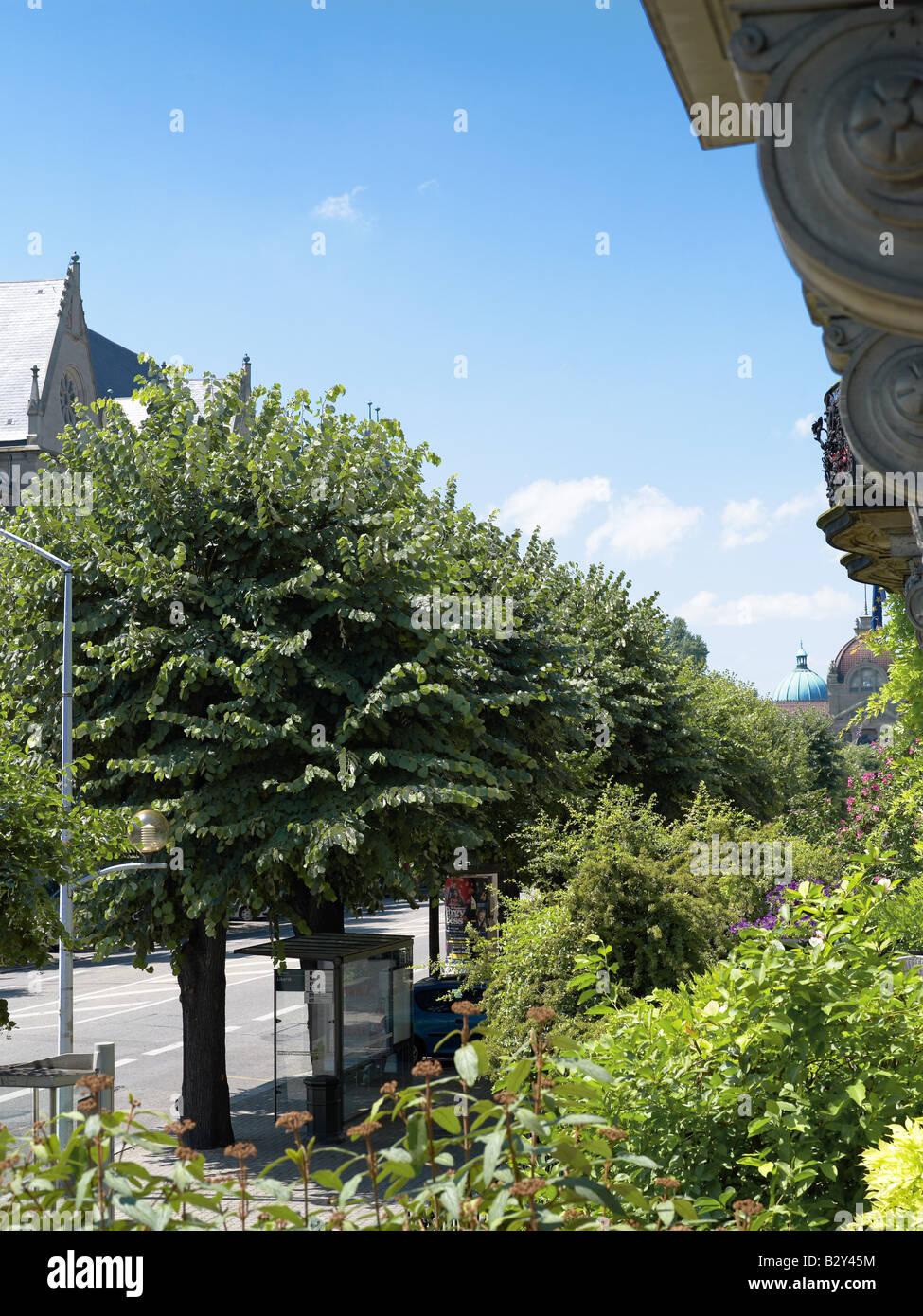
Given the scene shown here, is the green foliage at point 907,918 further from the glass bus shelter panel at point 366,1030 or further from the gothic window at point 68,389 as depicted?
the gothic window at point 68,389

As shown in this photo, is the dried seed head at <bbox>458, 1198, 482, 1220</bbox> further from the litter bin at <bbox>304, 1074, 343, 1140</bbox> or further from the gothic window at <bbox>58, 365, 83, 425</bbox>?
the gothic window at <bbox>58, 365, 83, 425</bbox>

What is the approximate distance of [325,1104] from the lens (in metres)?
16.5

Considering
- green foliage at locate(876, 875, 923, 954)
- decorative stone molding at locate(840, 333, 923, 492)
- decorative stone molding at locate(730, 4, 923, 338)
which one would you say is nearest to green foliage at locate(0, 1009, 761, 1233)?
decorative stone molding at locate(840, 333, 923, 492)

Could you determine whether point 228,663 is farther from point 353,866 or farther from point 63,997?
point 63,997

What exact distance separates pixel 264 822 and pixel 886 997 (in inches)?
385

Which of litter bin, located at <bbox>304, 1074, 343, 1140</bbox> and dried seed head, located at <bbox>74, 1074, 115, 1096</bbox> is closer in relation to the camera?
dried seed head, located at <bbox>74, 1074, 115, 1096</bbox>

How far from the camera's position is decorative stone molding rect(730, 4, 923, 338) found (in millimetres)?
1863

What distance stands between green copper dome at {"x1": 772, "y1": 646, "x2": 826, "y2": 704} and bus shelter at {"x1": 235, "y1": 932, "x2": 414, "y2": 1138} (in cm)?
12147

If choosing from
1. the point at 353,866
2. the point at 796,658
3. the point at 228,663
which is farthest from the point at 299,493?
the point at 796,658

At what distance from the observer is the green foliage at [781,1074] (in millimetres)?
4023

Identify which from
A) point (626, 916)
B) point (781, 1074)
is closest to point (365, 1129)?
point (781, 1074)

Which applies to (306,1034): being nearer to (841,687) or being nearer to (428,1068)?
(428,1068)

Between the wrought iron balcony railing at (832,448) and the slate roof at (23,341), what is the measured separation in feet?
168
